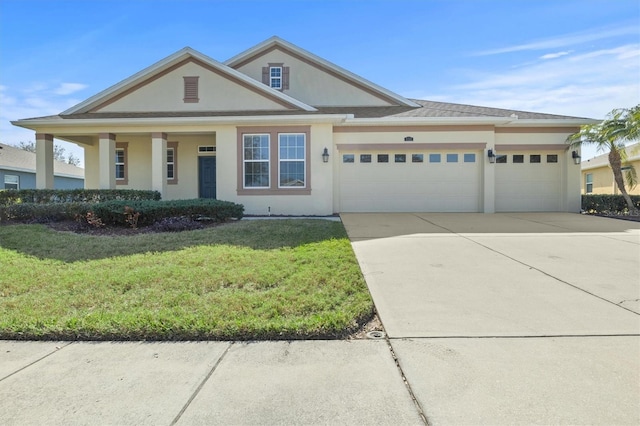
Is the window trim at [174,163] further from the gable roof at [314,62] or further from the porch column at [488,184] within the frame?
the porch column at [488,184]

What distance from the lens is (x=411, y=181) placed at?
1405cm

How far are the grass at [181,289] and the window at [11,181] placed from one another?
708 inches

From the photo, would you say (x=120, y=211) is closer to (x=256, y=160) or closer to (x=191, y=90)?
(x=256, y=160)

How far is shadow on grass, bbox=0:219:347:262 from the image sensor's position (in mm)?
7098

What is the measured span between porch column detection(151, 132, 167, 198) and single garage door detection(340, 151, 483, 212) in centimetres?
→ 656

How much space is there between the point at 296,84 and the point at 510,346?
587 inches

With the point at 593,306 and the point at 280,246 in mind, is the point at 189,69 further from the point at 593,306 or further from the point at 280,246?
the point at 593,306

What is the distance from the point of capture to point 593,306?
422cm

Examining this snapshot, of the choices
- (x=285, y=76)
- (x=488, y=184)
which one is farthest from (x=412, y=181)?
(x=285, y=76)

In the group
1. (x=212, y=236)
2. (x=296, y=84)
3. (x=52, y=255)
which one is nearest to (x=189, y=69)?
(x=296, y=84)

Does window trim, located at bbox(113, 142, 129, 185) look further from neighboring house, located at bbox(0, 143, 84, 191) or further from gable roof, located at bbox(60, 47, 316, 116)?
neighboring house, located at bbox(0, 143, 84, 191)

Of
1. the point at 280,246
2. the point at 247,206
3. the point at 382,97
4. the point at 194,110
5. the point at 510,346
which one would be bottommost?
the point at 510,346

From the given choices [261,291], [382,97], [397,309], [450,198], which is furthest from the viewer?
[382,97]

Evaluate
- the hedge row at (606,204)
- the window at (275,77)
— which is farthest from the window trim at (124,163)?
the hedge row at (606,204)
